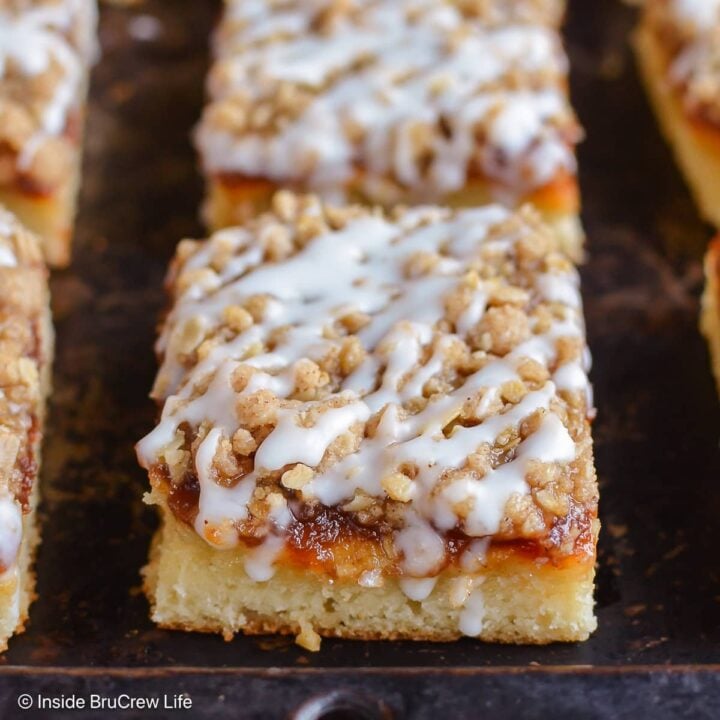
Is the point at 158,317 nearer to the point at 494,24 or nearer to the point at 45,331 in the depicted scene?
the point at 45,331

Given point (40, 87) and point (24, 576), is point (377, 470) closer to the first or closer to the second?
point (24, 576)

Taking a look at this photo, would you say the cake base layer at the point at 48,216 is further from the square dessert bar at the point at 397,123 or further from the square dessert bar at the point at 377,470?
the square dessert bar at the point at 377,470

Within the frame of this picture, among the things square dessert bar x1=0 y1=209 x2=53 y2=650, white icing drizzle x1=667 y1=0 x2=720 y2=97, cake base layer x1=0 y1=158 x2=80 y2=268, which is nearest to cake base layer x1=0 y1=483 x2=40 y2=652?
square dessert bar x1=0 y1=209 x2=53 y2=650

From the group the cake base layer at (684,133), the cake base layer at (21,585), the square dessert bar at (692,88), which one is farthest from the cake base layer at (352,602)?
the cake base layer at (684,133)

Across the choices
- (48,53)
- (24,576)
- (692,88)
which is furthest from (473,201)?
(24,576)

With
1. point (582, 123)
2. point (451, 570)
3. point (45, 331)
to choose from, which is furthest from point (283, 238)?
point (582, 123)
